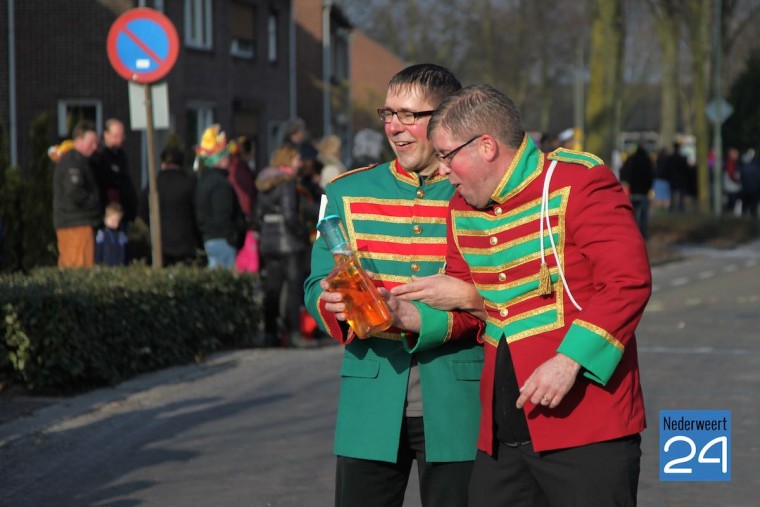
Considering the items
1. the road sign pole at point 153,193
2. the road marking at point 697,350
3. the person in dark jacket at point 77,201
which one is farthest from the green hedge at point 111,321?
the road marking at point 697,350

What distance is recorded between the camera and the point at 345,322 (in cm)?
426

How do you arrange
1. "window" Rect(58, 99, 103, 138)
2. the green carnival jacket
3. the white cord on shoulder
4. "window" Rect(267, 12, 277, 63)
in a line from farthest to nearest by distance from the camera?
"window" Rect(267, 12, 277, 63) → "window" Rect(58, 99, 103, 138) → the green carnival jacket → the white cord on shoulder

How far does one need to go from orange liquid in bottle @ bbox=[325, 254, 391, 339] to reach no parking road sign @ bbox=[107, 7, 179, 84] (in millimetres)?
8893

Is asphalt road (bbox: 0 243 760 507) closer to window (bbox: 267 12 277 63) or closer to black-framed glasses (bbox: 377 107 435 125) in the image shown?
black-framed glasses (bbox: 377 107 435 125)

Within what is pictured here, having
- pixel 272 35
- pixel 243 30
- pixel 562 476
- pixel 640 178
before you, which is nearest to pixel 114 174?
pixel 562 476

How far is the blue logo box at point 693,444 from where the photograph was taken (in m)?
4.36

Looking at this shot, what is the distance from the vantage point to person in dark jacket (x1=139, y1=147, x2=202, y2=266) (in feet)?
45.8

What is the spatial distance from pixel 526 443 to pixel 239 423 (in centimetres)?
566

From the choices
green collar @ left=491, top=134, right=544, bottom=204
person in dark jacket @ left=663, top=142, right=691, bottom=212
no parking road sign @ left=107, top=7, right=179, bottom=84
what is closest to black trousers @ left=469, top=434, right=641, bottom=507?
green collar @ left=491, top=134, right=544, bottom=204

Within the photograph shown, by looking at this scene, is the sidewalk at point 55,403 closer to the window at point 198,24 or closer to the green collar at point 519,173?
the green collar at point 519,173

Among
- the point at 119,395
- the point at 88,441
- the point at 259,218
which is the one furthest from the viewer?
the point at 259,218

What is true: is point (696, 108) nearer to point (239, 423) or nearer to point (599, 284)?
point (239, 423)

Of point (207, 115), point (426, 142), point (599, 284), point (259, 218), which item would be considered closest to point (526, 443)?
point (599, 284)

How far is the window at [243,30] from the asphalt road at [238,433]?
2374 centimetres
